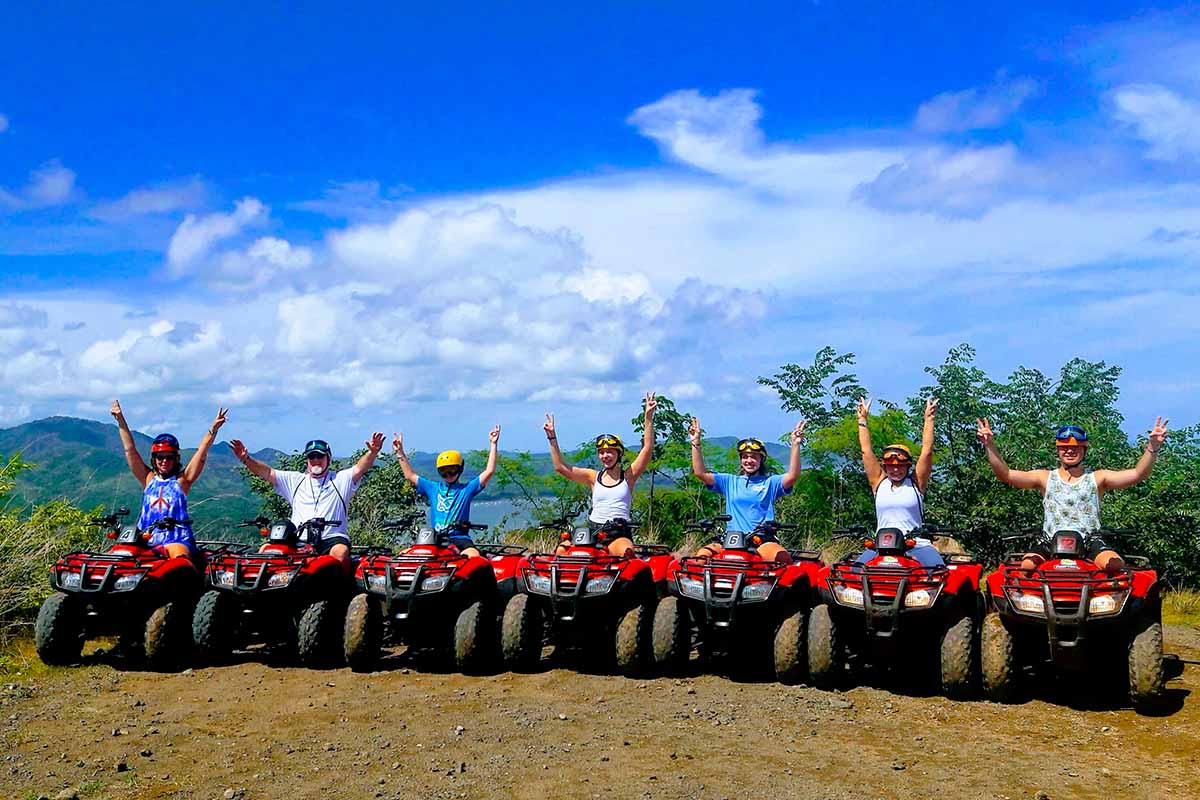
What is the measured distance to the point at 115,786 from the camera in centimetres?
586

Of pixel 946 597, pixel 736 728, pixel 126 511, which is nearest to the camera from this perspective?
pixel 736 728

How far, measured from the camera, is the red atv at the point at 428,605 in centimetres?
839

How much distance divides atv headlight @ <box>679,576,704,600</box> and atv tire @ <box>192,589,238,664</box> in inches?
152

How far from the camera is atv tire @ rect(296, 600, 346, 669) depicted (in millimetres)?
8609

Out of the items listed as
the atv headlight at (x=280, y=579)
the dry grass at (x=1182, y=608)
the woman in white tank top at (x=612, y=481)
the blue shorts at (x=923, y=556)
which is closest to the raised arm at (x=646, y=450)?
the woman in white tank top at (x=612, y=481)

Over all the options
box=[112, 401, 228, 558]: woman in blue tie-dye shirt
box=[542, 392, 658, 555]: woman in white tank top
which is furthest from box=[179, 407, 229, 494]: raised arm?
box=[542, 392, 658, 555]: woman in white tank top

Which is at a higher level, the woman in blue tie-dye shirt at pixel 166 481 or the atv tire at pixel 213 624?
the woman in blue tie-dye shirt at pixel 166 481

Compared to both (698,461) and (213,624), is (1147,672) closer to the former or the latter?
(698,461)

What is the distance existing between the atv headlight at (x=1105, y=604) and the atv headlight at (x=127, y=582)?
7241 mm

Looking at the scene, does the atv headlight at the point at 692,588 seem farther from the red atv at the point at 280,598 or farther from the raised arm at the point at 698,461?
the red atv at the point at 280,598

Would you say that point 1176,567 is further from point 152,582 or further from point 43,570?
point 43,570

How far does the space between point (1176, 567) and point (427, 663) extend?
11.2m

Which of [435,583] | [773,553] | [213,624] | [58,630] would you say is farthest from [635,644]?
[58,630]

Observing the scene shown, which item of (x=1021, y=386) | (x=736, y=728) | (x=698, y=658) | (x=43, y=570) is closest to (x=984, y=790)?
(x=736, y=728)
